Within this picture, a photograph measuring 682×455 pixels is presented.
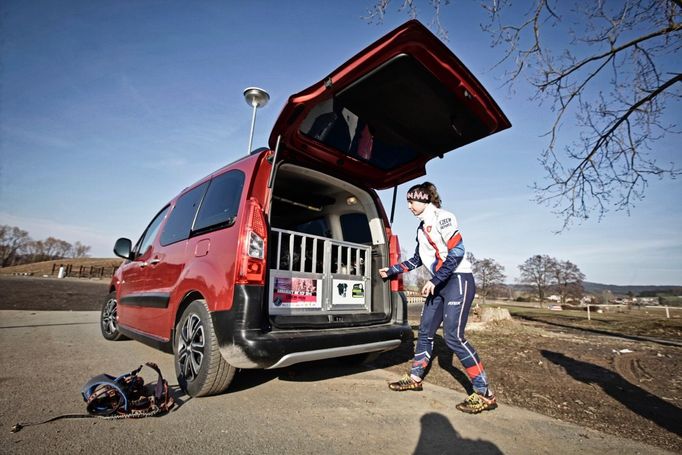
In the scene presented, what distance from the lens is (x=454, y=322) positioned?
8.50ft

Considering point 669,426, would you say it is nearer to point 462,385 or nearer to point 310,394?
point 462,385

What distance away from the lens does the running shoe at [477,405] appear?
2354 mm

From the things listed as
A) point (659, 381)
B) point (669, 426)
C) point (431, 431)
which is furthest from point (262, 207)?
point (659, 381)

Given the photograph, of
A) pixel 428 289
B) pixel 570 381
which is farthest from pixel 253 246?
pixel 570 381

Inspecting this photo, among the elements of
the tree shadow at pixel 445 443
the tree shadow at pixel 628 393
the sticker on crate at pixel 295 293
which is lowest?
the tree shadow at pixel 628 393

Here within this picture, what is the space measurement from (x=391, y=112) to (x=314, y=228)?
5.80 feet

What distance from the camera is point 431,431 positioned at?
6.68ft

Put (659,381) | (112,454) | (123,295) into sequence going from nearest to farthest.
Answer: (112,454) < (659,381) < (123,295)

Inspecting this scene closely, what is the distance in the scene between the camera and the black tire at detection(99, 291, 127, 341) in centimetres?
464

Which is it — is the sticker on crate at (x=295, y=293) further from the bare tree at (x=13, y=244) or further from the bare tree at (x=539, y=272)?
the bare tree at (x=13, y=244)

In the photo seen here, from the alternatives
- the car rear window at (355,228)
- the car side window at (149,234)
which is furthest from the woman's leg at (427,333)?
the car side window at (149,234)

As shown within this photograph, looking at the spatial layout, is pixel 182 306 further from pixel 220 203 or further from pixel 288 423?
pixel 288 423

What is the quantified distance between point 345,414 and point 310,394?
1.60ft

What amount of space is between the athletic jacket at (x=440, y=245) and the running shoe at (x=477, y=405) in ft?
2.95
